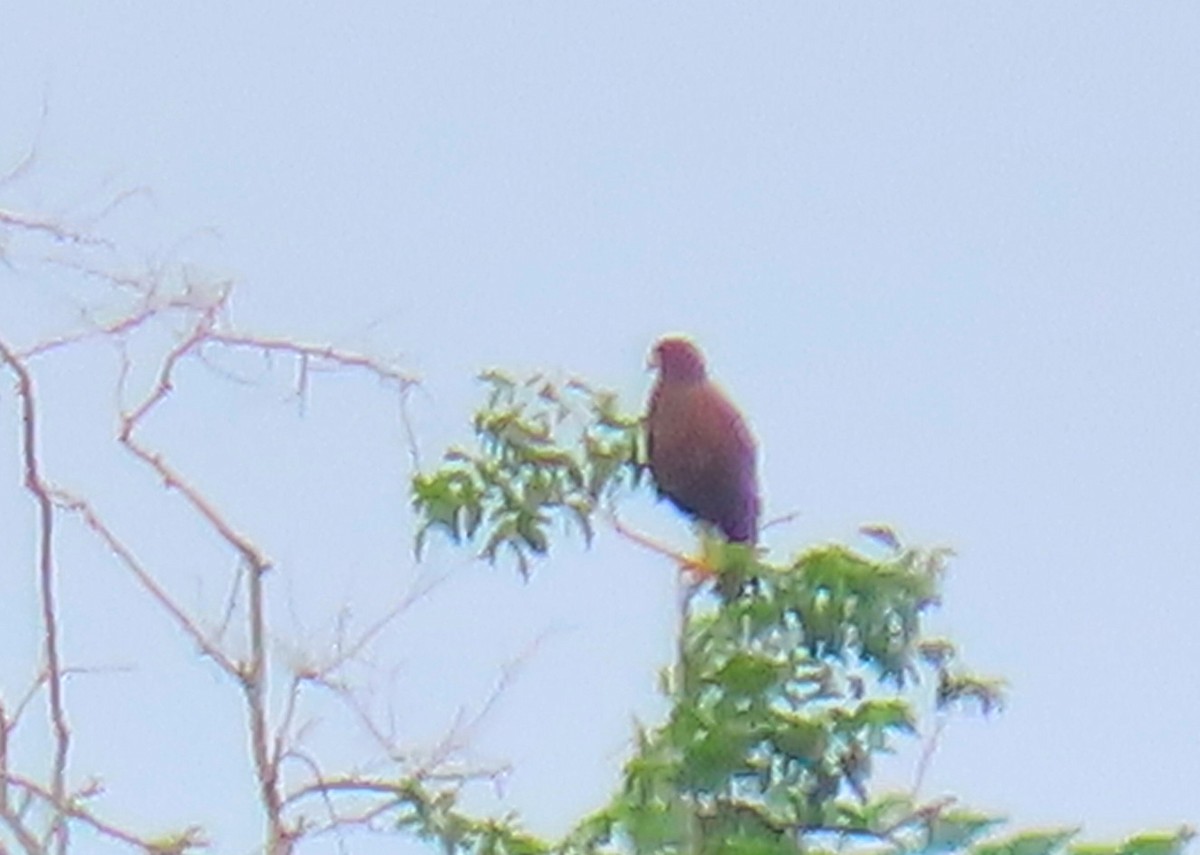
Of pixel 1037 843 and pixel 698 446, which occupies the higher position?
pixel 698 446

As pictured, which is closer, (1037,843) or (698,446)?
(1037,843)

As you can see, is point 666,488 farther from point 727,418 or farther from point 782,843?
point 782,843

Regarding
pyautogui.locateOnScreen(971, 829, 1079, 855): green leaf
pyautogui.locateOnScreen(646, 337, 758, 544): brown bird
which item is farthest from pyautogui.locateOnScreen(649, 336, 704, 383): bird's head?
pyautogui.locateOnScreen(971, 829, 1079, 855): green leaf

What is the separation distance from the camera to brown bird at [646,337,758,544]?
26.2ft

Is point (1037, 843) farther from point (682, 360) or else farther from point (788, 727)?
point (682, 360)

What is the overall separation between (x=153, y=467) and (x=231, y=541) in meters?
0.22

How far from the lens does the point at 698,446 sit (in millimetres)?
8250

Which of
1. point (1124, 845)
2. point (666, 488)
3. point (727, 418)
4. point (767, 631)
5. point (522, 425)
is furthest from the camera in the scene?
point (727, 418)

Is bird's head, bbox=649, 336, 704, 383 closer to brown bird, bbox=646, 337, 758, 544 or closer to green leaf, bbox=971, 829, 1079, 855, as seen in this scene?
brown bird, bbox=646, 337, 758, 544

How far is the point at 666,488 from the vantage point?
7.95 m

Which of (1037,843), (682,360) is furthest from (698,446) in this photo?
(1037,843)

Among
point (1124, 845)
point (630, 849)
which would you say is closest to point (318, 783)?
point (630, 849)

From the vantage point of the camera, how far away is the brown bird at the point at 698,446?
7.99 metres

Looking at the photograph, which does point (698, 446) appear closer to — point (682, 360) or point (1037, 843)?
point (682, 360)
